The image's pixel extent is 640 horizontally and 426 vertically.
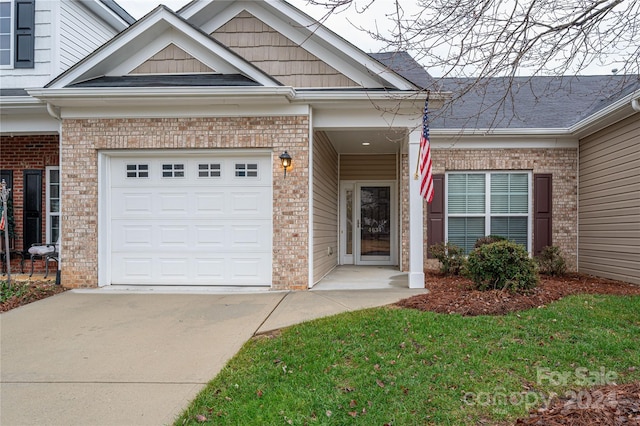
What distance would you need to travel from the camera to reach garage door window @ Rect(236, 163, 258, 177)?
747 cm

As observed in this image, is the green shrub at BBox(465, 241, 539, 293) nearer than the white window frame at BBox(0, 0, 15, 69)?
Yes

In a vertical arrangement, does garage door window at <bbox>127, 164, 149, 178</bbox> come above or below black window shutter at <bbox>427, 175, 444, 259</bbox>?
above

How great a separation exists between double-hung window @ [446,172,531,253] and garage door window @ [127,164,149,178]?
22.2ft

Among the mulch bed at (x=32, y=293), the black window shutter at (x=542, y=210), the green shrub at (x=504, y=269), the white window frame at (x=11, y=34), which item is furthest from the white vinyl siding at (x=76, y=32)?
the black window shutter at (x=542, y=210)

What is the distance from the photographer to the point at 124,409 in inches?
120

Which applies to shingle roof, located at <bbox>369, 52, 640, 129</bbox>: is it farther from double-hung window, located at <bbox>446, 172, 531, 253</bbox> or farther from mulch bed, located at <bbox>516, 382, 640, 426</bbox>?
mulch bed, located at <bbox>516, 382, 640, 426</bbox>

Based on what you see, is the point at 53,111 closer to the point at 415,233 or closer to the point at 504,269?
the point at 415,233

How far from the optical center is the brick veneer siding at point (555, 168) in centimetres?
970

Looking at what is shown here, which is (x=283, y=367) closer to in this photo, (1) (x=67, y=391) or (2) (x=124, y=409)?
(2) (x=124, y=409)

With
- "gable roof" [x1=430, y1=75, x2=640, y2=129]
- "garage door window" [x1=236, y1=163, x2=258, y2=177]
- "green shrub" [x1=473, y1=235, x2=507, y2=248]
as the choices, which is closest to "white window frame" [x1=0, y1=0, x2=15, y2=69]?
"garage door window" [x1=236, y1=163, x2=258, y2=177]

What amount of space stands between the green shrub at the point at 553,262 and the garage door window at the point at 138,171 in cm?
842

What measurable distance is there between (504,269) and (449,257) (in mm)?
2804

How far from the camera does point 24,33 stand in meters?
9.23

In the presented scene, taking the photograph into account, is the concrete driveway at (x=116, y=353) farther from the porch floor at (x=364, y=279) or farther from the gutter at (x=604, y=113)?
the gutter at (x=604, y=113)
